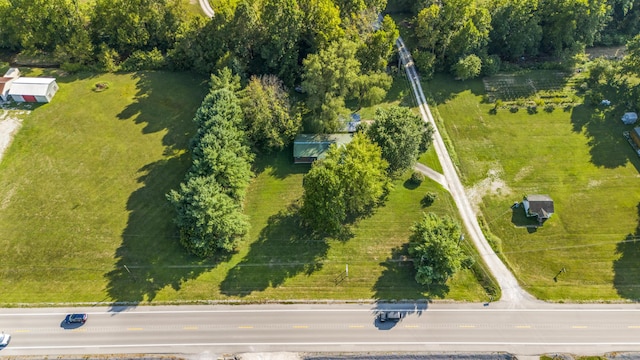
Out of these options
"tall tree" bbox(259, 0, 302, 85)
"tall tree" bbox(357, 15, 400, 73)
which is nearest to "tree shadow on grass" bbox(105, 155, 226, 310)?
"tall tree" bbox(259, 0, 302, 85)

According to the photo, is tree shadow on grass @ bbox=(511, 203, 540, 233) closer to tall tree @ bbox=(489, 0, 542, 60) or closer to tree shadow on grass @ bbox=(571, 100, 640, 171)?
tree shadow on grass @ bbox=(571, 100, 640, 171)

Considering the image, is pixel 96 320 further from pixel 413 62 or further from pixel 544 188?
pixel 413 62

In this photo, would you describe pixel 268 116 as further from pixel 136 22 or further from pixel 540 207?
pixel 540 207

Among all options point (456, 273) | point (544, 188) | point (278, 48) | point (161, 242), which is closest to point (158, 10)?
point (278, 48)

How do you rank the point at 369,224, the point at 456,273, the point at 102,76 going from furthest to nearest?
1. the point at 102,76
2. the point at 369,224
3. the point at 456,273

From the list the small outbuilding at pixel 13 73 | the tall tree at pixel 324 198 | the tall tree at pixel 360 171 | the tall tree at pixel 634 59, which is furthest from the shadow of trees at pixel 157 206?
the tall tree at pixel 634 59

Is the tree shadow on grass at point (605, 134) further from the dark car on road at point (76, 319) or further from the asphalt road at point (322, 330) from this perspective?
the dark car on road at point (76, 319)

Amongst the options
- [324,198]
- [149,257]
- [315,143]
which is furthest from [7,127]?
[324,198]
